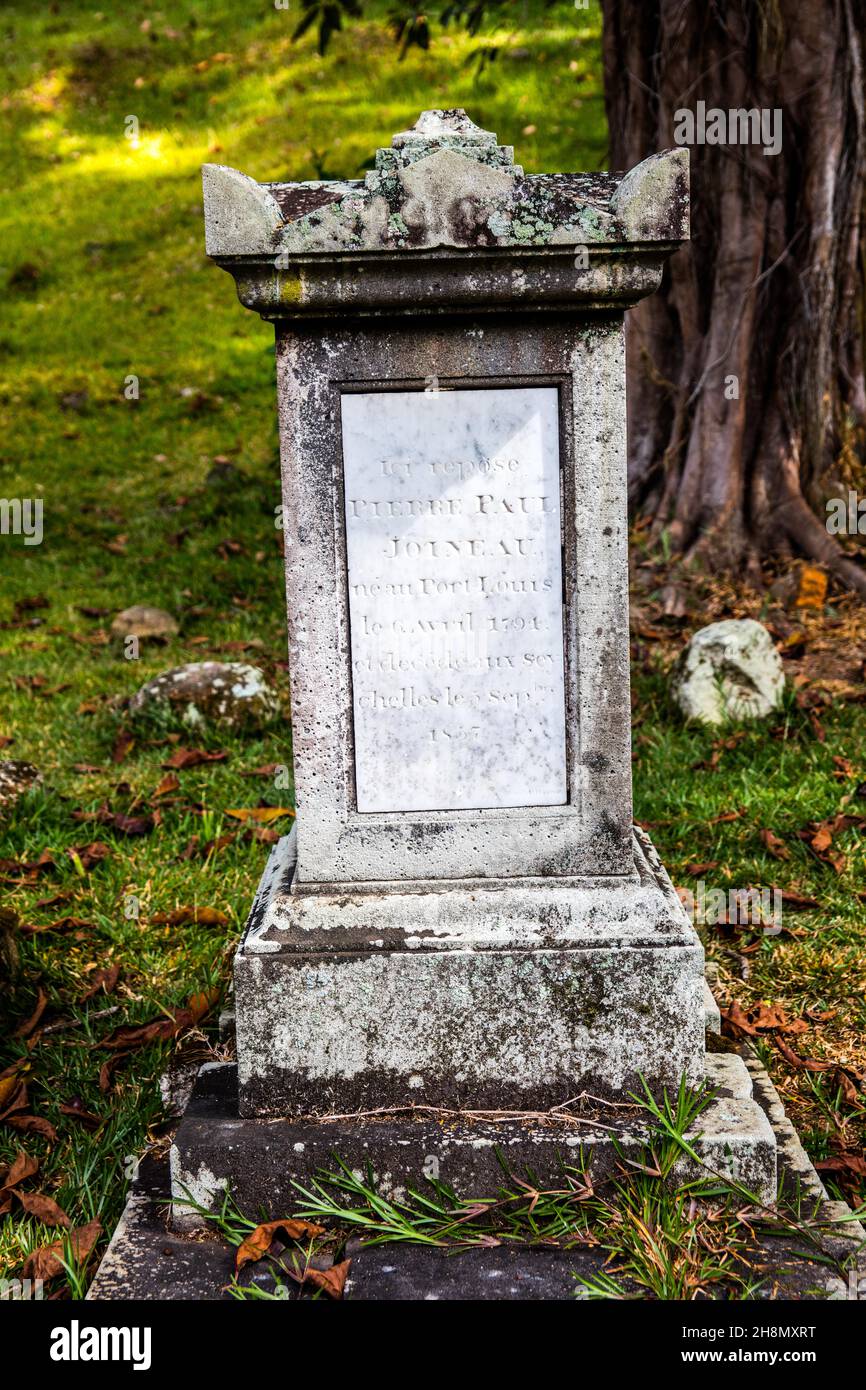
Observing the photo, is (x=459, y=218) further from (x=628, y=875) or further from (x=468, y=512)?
(x=628, y=875)

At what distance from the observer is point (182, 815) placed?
177 inches

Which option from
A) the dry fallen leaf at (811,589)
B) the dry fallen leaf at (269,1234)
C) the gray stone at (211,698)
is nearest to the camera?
the dry fallen leaf at (269,1234)

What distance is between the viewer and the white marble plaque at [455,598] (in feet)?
8.54

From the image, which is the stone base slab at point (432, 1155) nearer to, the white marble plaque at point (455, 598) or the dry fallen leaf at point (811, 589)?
the white marble plaque at point (455, 598)

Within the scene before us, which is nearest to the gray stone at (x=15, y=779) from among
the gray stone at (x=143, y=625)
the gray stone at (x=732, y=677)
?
the gray stone at (x=143, y=625)

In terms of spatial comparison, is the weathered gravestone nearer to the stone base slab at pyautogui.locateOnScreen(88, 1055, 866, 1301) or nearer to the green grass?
the stone base slab at pyautogui.locateOnScreen(88, 1055, 866, 1301)

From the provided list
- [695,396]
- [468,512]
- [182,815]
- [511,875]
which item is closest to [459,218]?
[468,512]

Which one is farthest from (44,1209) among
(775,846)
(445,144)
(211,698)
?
(211,698)

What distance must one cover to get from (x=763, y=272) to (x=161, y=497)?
442 centimetres

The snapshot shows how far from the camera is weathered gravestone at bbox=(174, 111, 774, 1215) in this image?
2514 mm

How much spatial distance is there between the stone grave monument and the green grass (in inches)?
22.8

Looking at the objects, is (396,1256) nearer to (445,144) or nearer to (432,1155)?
(432,1155)

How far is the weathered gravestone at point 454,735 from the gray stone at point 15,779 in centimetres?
213

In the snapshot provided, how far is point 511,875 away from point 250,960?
60cm
